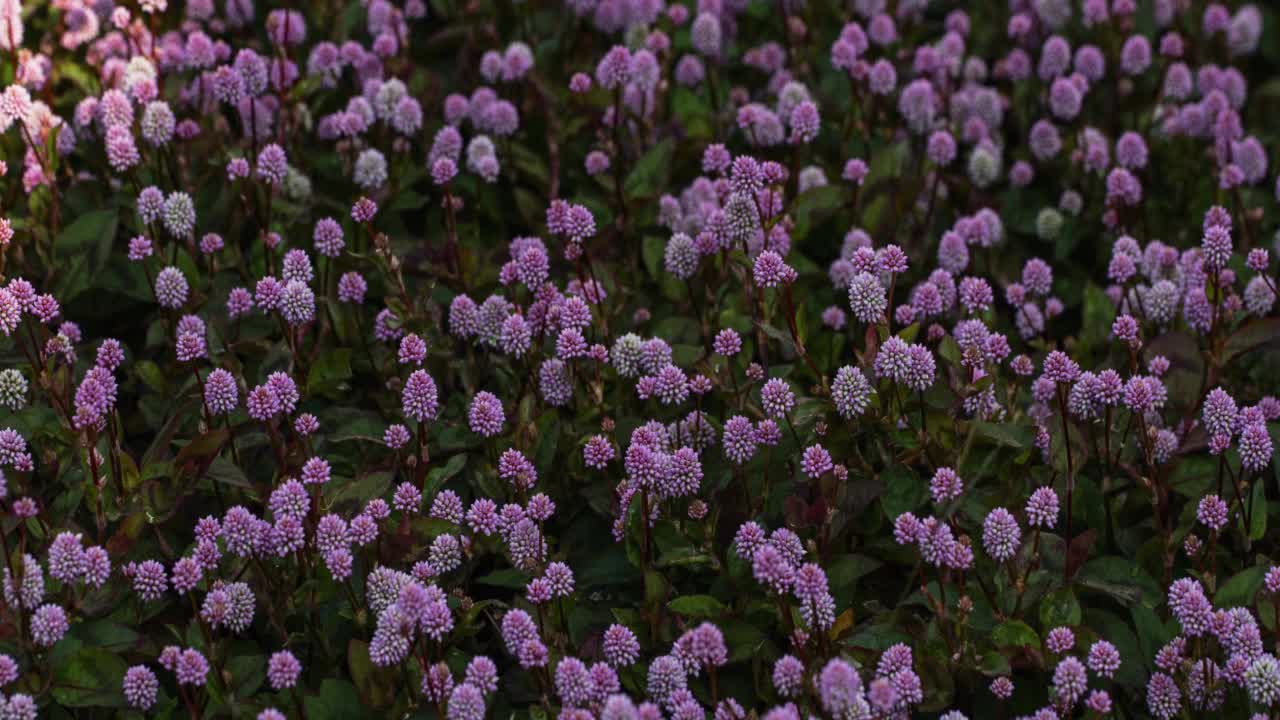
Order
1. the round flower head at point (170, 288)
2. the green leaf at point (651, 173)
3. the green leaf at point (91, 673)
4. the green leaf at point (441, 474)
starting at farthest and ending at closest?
1. the green leaf at point (651, 173)
2. the round flower head at point (170, 288)
3. the green leaf at point (441, 474)
4. the green leaf at point (91, 673)

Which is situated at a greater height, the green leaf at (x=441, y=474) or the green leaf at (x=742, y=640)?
the green leaf at (x=742, y=640)

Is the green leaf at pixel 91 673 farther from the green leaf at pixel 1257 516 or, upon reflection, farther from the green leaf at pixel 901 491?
the green leaf at pixel 1257 516

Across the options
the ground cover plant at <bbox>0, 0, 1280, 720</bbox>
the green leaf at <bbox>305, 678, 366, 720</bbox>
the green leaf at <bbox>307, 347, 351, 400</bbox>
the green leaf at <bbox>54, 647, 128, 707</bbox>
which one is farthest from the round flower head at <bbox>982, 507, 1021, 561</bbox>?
the green leaf at <bbox>54, 647, 128, 707</bbox>

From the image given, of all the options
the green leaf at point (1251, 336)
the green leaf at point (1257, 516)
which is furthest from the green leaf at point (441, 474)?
the green leaf at point (1251, 336)

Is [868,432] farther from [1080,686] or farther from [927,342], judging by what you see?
[1080,686]

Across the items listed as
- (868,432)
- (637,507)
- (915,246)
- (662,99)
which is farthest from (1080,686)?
(662,99)

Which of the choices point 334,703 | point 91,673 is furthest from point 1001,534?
point 91,673

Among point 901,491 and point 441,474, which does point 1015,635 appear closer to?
point 901,491

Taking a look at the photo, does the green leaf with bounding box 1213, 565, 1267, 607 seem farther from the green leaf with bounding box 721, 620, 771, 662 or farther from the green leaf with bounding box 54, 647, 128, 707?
the green leaf with bounding box 54, 647, 128, 707
